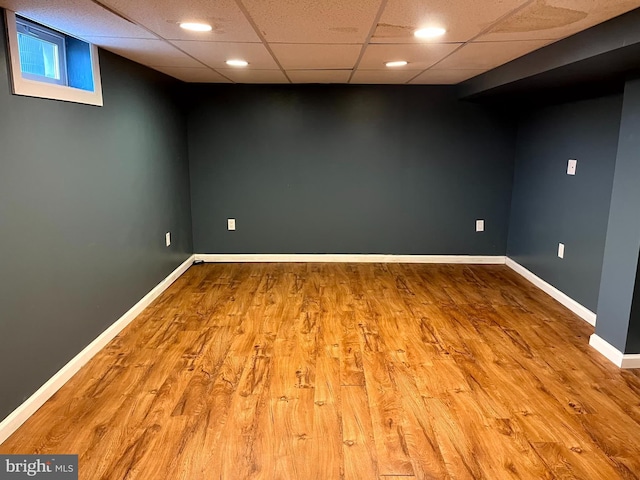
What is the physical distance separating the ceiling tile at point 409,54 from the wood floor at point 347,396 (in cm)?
197

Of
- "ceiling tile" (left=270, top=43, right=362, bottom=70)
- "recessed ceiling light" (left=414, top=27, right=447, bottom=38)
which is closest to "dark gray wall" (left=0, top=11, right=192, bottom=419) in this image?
"ceiling tile" (left=270, top=43, right=362, bottom=70)

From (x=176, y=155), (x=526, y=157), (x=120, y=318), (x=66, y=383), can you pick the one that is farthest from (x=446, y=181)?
(x=66, y=383)

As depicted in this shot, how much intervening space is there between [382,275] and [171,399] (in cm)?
280

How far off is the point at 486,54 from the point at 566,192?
5.48 ft

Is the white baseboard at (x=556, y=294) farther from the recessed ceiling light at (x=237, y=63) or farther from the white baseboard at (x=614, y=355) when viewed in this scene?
the recessed ceiling light at (x=237, y=63)

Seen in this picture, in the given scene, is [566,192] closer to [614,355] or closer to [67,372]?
[614,355]

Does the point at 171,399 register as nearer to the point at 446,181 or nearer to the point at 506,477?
the point at 506,477

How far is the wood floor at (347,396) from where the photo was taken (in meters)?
2.08

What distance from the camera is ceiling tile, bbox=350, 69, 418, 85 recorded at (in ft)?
12.9

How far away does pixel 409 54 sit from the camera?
306 centimetres

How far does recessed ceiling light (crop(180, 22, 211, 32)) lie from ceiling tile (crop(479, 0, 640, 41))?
1.44 metres

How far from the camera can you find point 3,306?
2.16 m

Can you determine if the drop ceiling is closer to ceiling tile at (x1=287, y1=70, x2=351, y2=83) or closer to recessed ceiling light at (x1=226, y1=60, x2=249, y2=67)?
recessed ceiling light at (x1=226, y1=60, x2=249, y2=67)
